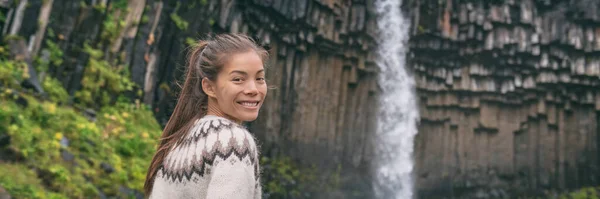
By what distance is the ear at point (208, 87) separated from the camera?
5.78ft

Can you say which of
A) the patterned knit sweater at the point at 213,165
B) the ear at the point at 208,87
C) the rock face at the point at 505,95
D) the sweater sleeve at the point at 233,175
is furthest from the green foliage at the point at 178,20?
the sweater sleeve at the point at 233,175

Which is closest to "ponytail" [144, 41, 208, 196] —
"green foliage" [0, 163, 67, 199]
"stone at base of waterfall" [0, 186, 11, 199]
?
"stone at base of waterfall" [0, 186, 11, 199]

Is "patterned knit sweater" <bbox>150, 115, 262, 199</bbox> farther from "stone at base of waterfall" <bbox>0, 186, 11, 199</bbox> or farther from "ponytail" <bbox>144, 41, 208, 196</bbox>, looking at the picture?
"stone at base of waterfall" <bbox>0, 186, 11, 199</bbox>

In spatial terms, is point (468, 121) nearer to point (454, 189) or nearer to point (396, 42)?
point (454, 189)

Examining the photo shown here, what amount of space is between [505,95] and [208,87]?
66.2ft

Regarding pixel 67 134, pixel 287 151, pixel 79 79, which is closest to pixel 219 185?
pixel 67 134

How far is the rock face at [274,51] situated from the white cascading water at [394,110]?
0.58m

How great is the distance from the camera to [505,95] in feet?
67.6

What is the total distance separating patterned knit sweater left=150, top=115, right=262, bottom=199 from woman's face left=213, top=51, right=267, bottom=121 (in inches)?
2.9

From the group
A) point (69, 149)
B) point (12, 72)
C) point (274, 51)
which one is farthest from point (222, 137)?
point (274, 51)

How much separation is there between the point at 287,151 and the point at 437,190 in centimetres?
605

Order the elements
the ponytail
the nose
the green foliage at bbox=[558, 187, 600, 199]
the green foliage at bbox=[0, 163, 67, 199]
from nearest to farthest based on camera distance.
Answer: the nose, the ponytail, the green foliage at bbox=[0, 163, 67, 199], the green foliage at bbox=[558, 187, 600, 199]

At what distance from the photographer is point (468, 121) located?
2116 cm

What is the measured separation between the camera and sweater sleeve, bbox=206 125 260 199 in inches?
58.9
